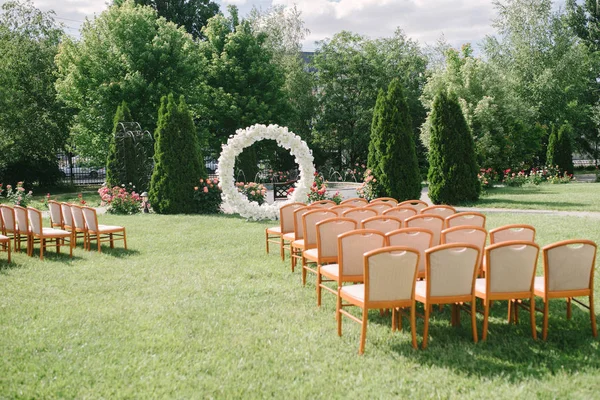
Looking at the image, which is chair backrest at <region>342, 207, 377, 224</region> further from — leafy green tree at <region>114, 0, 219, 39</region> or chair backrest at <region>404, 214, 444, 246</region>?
leafy green tree at <region>114, 0, 219, 39</region>

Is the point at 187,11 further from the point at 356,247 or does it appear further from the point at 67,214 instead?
the point at 356,247

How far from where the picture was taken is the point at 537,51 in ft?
128

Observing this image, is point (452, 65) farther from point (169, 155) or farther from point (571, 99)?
point (169, 155)

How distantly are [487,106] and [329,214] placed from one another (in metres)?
21.8

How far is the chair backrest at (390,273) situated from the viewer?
16.1ft

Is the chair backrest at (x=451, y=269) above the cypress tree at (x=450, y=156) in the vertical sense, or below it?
below

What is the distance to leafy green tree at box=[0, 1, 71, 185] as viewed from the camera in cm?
2828

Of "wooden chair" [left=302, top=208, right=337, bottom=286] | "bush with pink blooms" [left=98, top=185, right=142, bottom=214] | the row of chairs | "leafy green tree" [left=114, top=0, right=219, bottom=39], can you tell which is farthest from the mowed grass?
"leafy green tree" [left=114, top=0, right=219, bottom=39]

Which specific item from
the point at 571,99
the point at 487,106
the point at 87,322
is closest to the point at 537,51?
the point at 571,99

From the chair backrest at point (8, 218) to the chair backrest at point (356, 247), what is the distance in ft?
25.0

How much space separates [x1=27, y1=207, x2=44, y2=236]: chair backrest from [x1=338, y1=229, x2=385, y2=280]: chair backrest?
258 inches

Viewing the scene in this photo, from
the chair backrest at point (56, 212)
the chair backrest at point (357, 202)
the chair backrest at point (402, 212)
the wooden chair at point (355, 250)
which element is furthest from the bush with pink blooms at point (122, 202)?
the wooden chair at point (355, 250)

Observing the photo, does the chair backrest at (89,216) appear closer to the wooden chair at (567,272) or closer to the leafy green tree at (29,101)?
the wooden chair at (567,272)

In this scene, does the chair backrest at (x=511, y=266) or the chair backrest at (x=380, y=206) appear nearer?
the chair backrest at (x=511, y=266)
